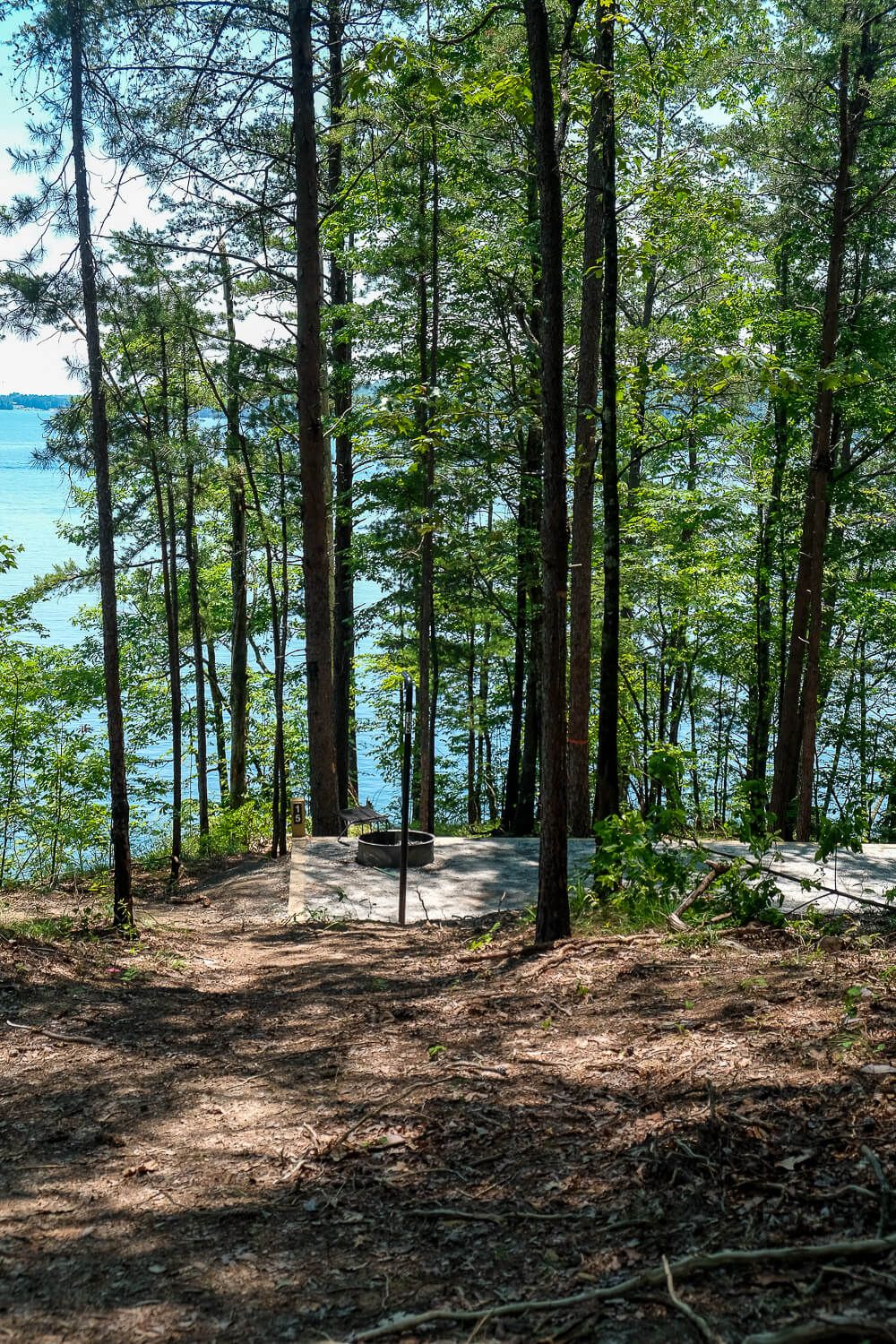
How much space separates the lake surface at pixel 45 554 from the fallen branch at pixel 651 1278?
31.1ft

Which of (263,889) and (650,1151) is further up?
(650,1151)

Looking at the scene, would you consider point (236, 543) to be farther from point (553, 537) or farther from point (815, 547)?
point (553, 537)

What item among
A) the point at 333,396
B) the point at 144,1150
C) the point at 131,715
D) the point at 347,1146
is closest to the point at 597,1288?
the point at 347,1146

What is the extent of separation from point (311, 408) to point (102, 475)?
198 inches

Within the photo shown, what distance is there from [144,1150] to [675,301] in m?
18.4

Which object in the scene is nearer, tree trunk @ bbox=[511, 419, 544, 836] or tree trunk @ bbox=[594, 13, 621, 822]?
tree trunk @ bbox=[594, 13, 621, 822]

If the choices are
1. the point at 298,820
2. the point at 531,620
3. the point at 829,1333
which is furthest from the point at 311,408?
the point at 829,1333

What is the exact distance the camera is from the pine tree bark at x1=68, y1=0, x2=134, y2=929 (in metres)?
8.64

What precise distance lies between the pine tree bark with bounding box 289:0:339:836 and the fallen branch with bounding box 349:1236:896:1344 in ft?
35.7

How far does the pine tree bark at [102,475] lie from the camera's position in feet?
28.3

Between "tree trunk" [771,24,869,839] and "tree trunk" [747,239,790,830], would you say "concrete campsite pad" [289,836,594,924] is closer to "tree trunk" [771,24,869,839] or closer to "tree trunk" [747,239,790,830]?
"tree trunk" [771,24,869,839]

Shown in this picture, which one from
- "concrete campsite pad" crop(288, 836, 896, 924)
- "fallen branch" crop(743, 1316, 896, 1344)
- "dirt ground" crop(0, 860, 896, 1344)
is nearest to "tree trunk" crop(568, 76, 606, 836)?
"concrete campsite pad" crop(288, 836, 896, 924)

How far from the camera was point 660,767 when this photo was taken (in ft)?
22.3

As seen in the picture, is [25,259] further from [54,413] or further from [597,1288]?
[597,1288]
